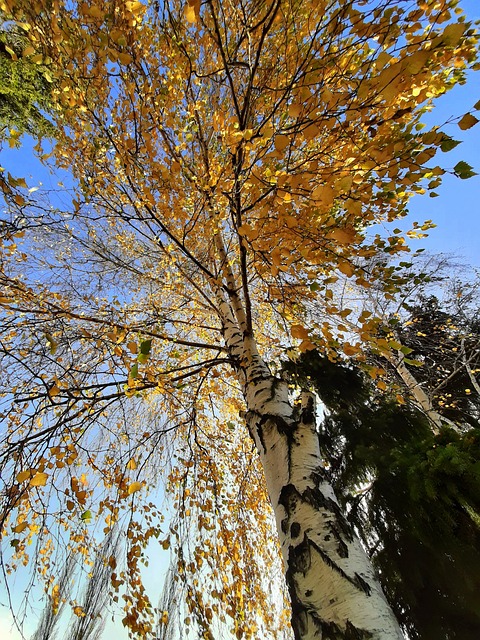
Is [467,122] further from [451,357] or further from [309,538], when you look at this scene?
[451,357]

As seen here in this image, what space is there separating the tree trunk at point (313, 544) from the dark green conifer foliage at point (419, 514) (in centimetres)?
116

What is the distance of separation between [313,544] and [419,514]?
1.66 meters

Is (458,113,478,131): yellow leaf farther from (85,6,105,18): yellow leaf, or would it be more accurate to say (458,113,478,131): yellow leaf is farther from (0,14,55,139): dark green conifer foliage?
(0,14,55,139): dark green conifer foliage

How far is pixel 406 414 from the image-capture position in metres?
3.95

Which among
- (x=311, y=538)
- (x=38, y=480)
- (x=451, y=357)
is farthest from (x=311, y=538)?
(x=451, y=357)

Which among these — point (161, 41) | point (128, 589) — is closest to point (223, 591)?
point (128, 589)

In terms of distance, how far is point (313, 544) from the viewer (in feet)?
4.23

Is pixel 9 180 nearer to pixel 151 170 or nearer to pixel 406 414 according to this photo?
pixel 151 170

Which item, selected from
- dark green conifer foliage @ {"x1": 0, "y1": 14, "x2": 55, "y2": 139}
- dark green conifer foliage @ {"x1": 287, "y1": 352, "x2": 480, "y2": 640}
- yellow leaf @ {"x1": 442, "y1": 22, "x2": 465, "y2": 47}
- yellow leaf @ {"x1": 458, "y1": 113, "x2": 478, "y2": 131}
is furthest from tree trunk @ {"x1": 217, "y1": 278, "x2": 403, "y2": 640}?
dark green conifer foliage @ {"x1": 0, "y1": 14, "x2": 55, "y2": 139}

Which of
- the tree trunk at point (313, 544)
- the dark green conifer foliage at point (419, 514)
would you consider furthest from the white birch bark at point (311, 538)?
the dark green conifer foliage at point (419, 514)

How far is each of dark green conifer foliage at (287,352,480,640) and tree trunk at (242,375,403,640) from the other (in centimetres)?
116

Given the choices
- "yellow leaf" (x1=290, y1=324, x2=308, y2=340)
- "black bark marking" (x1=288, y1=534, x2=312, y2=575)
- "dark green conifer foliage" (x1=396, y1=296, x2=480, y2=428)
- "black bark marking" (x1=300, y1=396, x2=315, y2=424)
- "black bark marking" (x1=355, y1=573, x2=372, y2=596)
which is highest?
"dark green conifer foliage" (x1=396, y1=296, x2=480, y2=428)

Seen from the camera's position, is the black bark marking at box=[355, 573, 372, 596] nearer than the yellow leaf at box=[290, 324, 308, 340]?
Yes

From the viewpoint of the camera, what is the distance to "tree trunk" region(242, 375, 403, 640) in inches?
41.8
